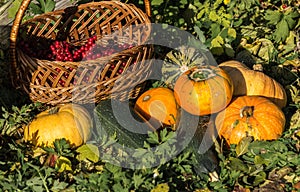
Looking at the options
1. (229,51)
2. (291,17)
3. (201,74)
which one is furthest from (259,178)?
(291,17)

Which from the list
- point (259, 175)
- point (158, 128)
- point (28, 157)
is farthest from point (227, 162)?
point (28, 157)

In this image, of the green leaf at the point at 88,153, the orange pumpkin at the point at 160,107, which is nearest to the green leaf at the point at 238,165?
the orange pumpkin at the point at 160,107

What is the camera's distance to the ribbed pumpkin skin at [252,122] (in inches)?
135

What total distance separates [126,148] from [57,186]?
1.47ft

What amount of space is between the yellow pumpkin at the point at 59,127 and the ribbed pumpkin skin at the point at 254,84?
0.93 metres

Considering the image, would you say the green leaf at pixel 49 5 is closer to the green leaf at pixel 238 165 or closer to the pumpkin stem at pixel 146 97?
the pumpkin stem at pixel 146 97

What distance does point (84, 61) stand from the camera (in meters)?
3.47

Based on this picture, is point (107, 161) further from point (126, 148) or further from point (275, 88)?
point (275, 88)

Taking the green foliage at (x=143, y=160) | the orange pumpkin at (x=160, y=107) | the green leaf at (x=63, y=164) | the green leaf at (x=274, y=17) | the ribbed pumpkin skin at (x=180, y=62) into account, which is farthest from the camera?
the green leaf at (x=274, y=17)

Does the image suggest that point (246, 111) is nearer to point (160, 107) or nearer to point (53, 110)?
point (160, 107)

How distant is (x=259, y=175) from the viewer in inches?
129

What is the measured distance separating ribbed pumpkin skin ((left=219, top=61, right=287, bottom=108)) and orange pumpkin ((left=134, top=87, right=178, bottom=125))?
0.40 meters

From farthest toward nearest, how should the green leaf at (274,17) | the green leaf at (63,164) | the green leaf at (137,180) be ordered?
the green leaf at (274,17)
the green leaf at (63,164)
the green leaf at (137,180)

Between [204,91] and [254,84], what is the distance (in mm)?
409
